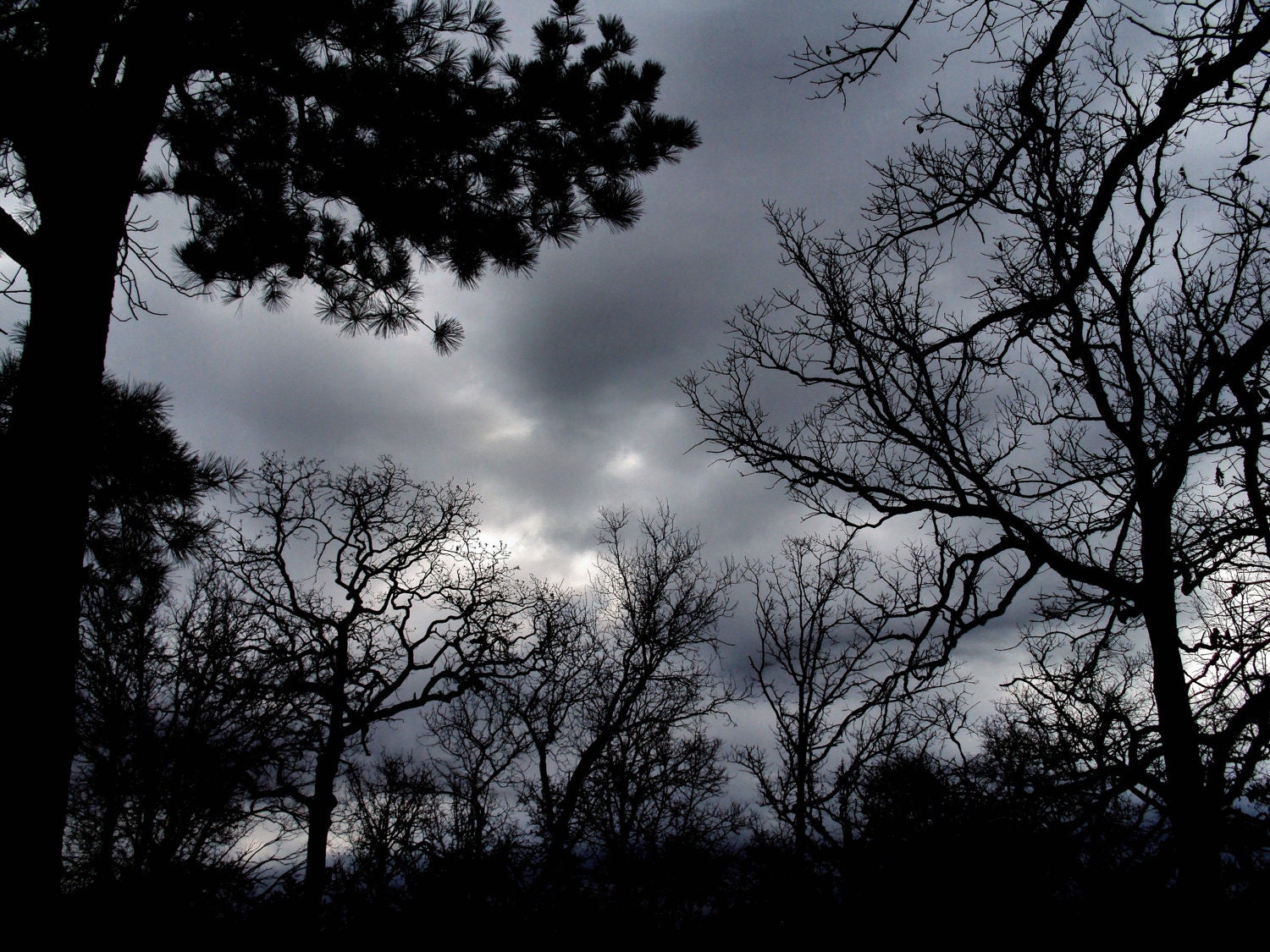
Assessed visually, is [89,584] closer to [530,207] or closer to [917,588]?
[530,207]

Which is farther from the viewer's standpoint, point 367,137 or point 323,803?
point 323,803

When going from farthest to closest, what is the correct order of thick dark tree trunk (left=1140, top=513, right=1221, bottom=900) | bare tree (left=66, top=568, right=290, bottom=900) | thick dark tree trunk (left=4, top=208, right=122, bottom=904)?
1. bare tree (left=66, top=568, right=290, bottom=900)
2. thick dark tree trunk (left=1140, top=513, right=1221, bottom=900)
3. thick dark tree trunk (left=4, top=208, right=122, bottom=904)

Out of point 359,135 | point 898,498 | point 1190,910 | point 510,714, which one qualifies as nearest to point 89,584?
point 359,135

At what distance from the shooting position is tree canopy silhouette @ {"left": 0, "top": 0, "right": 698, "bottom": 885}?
10.7ft

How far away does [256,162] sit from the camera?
18.8ft

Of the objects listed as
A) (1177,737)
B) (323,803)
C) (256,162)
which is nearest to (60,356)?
(256,162)

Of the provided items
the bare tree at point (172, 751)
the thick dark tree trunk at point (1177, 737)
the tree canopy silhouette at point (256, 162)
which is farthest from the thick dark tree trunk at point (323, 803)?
the thick dark tree trunk at point (1177, 737)

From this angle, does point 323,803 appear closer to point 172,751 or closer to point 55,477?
point 172,751

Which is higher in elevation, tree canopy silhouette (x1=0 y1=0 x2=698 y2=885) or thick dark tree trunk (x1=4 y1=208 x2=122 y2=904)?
tree canopy silhouette (x1=0 y1=0 x2=698 y2=885)

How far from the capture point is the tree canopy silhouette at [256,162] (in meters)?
3.26

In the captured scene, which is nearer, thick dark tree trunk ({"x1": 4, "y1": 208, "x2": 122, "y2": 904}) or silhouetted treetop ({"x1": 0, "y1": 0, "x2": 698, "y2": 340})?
thick dark tree trunk ({"x1": 4, "y1": 208, "x2": 122, "y2": 904})

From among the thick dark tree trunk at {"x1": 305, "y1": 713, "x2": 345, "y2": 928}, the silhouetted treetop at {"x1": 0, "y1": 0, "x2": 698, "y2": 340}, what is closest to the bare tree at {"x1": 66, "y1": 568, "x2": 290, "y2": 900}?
the thick dark tree trunk at {"x1": 305, "y1": 713, "x2": 345, "y2": 928}

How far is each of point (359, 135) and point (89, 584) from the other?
419 cm

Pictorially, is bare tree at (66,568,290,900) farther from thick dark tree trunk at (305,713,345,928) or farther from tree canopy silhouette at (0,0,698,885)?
tree canopy silhouette at (0,0,698,885)
